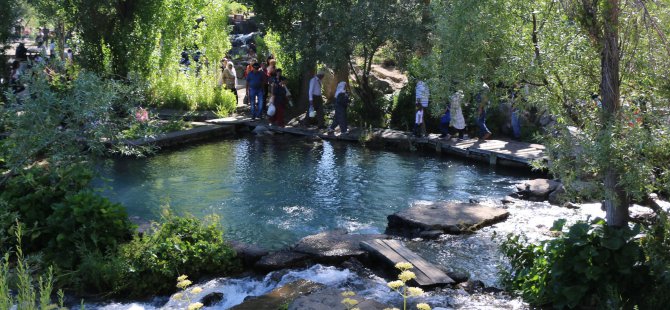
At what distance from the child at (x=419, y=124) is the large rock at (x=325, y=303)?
9.75 m

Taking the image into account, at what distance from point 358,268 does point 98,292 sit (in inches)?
119

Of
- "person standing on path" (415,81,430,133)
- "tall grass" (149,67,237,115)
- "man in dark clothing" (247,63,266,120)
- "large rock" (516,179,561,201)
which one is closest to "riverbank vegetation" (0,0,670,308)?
"large rock" (516,179,561,201)

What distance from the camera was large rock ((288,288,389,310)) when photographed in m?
7.17

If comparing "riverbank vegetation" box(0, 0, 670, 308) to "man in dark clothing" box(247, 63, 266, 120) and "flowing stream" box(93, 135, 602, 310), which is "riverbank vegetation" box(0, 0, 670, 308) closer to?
"flowing stream" box(93, 135, 602, 310)

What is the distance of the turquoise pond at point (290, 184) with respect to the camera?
11.3 meters

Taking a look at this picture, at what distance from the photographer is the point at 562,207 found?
1173 centimetres

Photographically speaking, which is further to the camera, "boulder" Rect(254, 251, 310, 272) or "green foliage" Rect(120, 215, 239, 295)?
"boulder" Rect(254, 251, 310, 272)

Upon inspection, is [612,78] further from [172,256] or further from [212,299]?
[172,256]

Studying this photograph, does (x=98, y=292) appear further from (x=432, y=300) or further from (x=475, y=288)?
(x=475, y=288)

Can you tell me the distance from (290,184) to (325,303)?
21.5ft

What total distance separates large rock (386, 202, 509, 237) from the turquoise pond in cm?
46

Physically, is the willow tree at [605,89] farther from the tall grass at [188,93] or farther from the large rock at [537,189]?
the tall grass at [188,93]

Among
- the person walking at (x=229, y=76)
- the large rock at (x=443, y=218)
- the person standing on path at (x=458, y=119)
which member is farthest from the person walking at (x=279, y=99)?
the large rock at (x=443, y=218)

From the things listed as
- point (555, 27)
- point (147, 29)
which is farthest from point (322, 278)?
point (147, 29)
